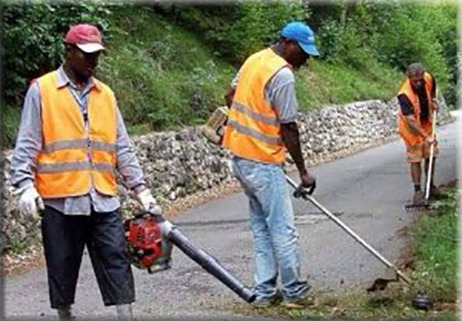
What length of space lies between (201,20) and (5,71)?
877 centimetres

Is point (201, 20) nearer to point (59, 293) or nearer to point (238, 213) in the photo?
point (238, 213)

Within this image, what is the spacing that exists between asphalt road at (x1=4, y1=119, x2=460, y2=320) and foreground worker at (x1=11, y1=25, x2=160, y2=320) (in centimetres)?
109

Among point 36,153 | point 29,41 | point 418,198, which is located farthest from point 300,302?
point 29,41

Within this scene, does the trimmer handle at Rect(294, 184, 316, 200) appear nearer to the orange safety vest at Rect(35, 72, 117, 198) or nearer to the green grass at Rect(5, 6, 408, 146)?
the orange safety vest at Rect(35, 72, 117, 198)

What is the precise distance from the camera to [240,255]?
9773 mm

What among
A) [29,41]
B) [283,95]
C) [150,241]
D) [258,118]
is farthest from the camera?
[29,41]

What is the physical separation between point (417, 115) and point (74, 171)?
7186mm

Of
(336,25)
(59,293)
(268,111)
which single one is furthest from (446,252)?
(336,25)

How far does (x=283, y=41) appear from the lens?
720 cm

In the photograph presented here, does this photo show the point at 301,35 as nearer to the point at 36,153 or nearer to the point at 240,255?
the point at 36,153

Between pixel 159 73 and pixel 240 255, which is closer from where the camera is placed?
pixel 240 255

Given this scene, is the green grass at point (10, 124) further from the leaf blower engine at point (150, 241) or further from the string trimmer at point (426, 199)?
the leaf blower engine at point (150, 241)

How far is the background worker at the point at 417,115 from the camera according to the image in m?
12.1

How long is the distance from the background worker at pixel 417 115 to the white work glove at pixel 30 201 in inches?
284
